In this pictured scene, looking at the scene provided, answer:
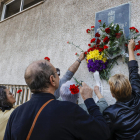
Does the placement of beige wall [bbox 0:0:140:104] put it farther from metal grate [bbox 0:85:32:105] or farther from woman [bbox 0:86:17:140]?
woman [bbox 0:86:17:140]

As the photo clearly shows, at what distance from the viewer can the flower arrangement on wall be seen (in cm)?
215

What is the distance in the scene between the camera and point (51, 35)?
3.49 meters

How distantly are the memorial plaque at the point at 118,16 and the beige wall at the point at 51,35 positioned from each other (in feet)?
0.30

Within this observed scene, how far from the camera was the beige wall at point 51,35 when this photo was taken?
272 centimetres

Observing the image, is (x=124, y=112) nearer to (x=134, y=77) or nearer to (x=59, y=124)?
(x=134, y=77)

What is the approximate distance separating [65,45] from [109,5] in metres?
1.16

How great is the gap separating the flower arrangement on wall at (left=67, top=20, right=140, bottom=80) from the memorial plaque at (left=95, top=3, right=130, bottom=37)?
14 centimetres

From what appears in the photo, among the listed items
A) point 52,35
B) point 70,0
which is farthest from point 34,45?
point 70,0

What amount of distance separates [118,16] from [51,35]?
1.68 meters

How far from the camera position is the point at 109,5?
2607 mm

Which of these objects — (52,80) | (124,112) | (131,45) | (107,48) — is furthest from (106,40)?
(52,80)

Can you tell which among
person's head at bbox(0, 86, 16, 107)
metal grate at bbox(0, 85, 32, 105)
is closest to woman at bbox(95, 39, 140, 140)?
person's head at bbox(0, 86, 16, 107)

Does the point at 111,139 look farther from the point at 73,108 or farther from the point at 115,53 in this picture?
the point at 115,53

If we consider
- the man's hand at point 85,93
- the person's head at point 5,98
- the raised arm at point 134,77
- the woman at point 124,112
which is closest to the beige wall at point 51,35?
the raised arm at point 134,77
